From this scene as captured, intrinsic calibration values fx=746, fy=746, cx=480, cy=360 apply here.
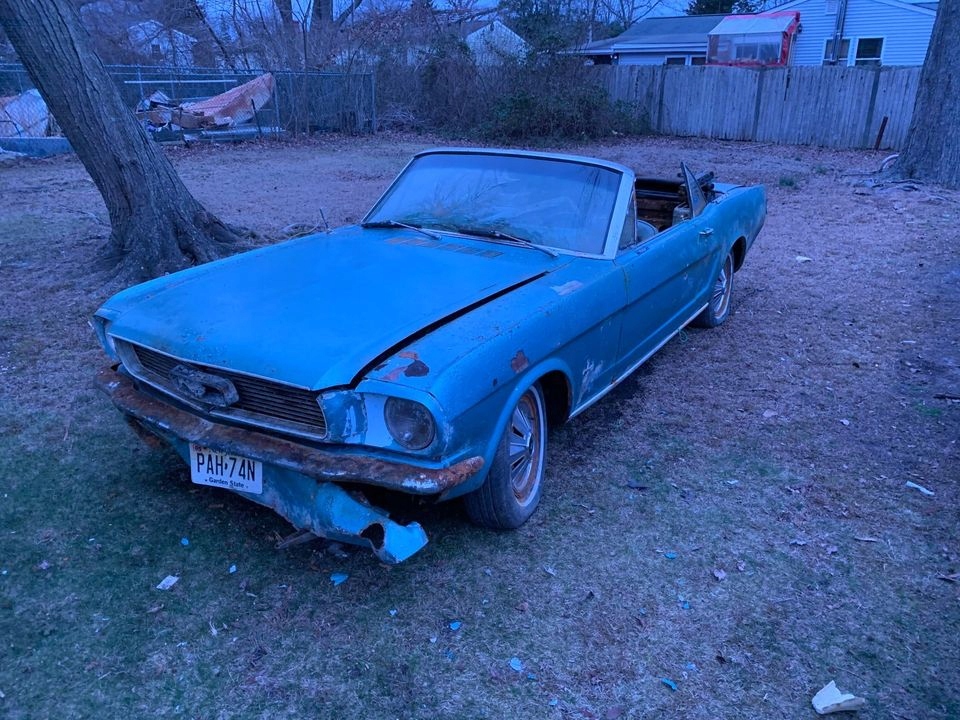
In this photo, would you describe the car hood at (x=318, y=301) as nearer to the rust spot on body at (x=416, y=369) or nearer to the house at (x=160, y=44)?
the rust spot on body at (x=416, y=369)

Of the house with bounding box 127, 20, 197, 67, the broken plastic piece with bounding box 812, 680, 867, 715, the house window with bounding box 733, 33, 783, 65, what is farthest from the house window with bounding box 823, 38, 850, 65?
the broken plastic piece with bounding box 812, 680, 867, 715

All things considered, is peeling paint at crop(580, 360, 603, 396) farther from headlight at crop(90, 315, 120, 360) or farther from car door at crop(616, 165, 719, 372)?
headlight at crop(90, 315, 120, 360)

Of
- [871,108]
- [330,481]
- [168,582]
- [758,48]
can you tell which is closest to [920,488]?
[330,481]

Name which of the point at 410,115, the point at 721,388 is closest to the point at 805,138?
the point at 410,115

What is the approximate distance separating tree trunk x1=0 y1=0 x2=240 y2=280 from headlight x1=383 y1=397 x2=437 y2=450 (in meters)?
4.76

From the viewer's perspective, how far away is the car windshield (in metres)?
3.94

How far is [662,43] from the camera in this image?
1198 inches

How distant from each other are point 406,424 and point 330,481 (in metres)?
0.34

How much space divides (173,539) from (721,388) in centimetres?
335

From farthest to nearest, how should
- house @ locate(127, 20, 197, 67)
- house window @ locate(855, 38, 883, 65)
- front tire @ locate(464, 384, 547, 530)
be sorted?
house window @ locate(855, 38, 883, 65) → house @ locate(127, 20, 197, 67) → front tire @ locate(464, 384, 547, 530)

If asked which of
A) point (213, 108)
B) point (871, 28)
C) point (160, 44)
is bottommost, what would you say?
point (213, 108)

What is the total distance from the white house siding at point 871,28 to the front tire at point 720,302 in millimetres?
23931

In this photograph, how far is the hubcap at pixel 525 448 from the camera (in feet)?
10.5

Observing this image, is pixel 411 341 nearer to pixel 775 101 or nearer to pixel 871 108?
pixel 871 108
